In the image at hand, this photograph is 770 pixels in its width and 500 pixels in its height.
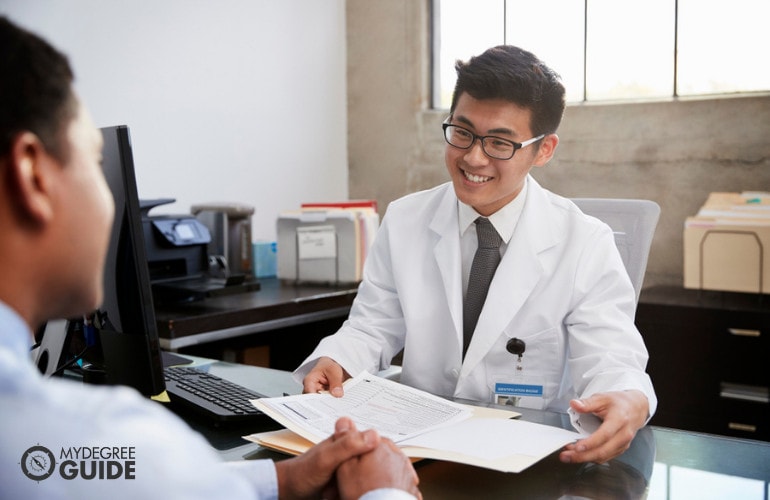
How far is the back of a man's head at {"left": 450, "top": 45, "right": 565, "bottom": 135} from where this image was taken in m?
1.75

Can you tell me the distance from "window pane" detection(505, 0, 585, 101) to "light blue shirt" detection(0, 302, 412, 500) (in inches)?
142

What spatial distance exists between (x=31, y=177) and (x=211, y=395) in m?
0.89

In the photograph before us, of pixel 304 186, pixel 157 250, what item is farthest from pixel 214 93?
pixel 157 250

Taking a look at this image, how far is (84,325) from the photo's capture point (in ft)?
4.23

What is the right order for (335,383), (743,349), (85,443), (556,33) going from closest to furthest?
(85,443), (335,383), (743,349), (556,33)

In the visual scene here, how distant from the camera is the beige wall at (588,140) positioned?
3514mm

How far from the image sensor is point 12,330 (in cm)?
55

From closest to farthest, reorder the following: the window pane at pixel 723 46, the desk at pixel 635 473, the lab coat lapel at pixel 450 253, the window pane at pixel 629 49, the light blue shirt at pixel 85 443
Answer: the light blue shirt at pixel 85 443
the desk at pixel 635 473
the lab coat lapel at pixel 450 253
the window pane at pixel 723 46
the window pane at pixel 629 49

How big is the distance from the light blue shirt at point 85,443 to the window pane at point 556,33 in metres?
Answer: 3.61

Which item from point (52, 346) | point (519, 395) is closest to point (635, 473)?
point (519, 395)

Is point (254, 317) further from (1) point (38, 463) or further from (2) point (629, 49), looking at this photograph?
(2) point (629, 49)

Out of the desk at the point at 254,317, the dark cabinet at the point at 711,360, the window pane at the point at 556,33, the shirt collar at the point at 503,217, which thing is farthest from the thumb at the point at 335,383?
the window pane at the point at 556,33

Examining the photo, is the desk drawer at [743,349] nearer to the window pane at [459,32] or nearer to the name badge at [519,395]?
the name badge at [519,395]

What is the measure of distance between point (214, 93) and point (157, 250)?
4.14 ft
